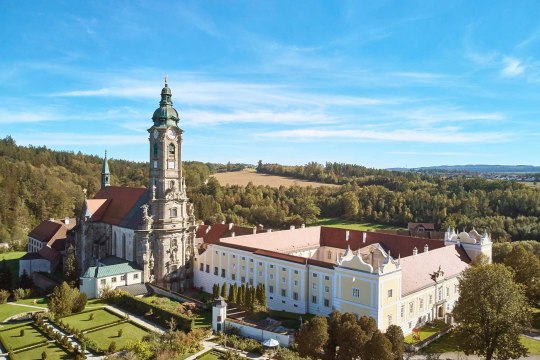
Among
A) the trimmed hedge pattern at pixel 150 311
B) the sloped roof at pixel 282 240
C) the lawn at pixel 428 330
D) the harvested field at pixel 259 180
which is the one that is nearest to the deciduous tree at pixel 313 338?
the lawn at pixel 428 330

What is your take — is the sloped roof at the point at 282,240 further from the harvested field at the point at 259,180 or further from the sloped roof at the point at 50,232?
the harvested field at the point at 259,180

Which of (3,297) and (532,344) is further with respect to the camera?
(3,297)

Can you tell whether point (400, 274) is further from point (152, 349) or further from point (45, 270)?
point (45, 270)

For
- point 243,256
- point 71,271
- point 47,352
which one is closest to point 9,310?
point 71,271

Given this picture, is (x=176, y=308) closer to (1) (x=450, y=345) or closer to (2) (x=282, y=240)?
(2) (x=282, y=240)

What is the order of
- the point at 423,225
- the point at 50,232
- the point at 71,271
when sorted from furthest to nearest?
1. the point at 423,225
2. the point at 50,232
3. the point at 71,271

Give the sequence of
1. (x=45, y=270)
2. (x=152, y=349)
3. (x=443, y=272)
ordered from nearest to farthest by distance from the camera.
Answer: (x=152, y=349) → (x=443, y=272) → (x=45, y=270)

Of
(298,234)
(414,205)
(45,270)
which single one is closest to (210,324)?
(298,234)
